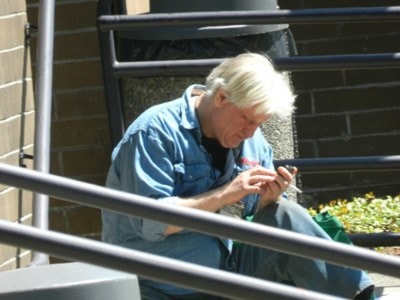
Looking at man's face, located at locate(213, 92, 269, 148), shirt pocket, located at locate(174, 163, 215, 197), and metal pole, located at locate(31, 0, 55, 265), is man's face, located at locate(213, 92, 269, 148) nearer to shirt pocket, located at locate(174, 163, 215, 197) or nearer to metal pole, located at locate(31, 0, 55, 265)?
shirt pocket, located at locate(174, 163, 215, 197)

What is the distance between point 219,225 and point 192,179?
173 centimetres

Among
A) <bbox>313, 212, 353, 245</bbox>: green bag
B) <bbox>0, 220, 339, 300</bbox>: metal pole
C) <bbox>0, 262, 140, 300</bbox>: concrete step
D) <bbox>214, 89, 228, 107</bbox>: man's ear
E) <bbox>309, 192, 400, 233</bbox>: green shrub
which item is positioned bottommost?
<bbox>309, 192, 400, 233</bbox>: green shrub

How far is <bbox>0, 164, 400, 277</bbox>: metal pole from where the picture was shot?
7.34 ft

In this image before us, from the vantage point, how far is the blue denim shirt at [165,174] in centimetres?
388

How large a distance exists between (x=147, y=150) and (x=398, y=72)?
356cm

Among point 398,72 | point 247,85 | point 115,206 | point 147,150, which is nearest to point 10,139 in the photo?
point 147,150

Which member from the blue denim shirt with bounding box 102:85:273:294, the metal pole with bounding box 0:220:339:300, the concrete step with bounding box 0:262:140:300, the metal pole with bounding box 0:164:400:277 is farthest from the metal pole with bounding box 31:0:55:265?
the metal pole with bounding box 0:220:339:300

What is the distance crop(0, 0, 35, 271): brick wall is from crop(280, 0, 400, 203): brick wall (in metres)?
2.57

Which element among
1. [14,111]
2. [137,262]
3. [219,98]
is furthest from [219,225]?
[14,111]

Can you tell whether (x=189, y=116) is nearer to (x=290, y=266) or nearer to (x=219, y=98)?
(x=219, y=98)

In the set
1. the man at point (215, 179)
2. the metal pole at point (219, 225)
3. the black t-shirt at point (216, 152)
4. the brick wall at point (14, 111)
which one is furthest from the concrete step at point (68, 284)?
the brick wall at point (14, 111)

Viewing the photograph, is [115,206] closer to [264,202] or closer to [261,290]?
[261,290]

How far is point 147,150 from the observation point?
12.8 ft

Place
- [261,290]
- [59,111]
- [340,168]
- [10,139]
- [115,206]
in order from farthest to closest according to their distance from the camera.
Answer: [59,111]
[340,168]
[10,139]
[115,206]
[261,290]
